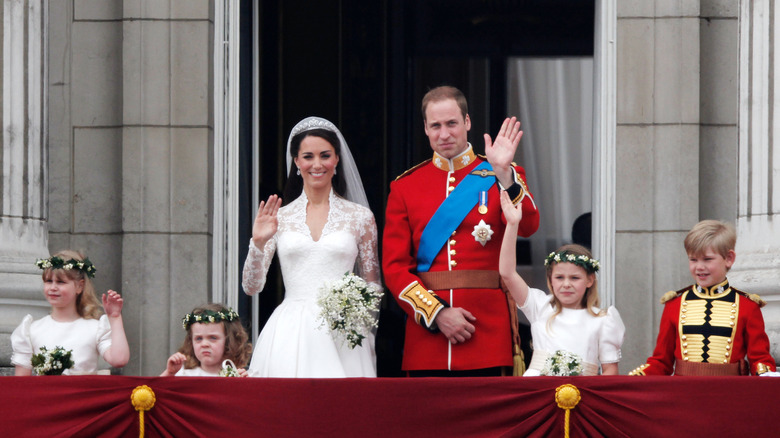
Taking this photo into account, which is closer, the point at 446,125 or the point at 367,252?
the point at 446,125

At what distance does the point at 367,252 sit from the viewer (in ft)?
21.4

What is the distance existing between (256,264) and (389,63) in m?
3.81

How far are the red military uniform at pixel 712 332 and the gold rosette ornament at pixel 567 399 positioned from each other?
2.16 feet

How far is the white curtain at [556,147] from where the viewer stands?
9.25 metres

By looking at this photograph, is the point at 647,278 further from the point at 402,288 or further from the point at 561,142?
the point at 402,288

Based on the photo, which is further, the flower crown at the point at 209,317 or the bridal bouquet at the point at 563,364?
the flower crown at the point at 209,317

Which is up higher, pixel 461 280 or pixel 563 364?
pixel 461 280

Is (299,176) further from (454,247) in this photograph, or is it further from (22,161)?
(22,161)

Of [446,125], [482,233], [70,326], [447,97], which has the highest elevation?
[447,97]

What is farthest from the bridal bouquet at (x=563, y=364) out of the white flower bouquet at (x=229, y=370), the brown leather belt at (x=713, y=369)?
the white flower bouquet at (x=229, y=370)

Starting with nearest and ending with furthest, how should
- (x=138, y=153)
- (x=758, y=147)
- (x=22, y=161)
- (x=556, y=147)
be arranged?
(x=758, y=147) → (x=22, y=161) → (x=138, y=153) → (x=556, y=147)

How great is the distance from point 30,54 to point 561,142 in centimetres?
378

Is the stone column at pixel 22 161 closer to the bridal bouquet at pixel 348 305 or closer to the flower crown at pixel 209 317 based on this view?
the flower crown at pixel 209 317

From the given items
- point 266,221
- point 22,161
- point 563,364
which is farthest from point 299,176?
point 563,364
